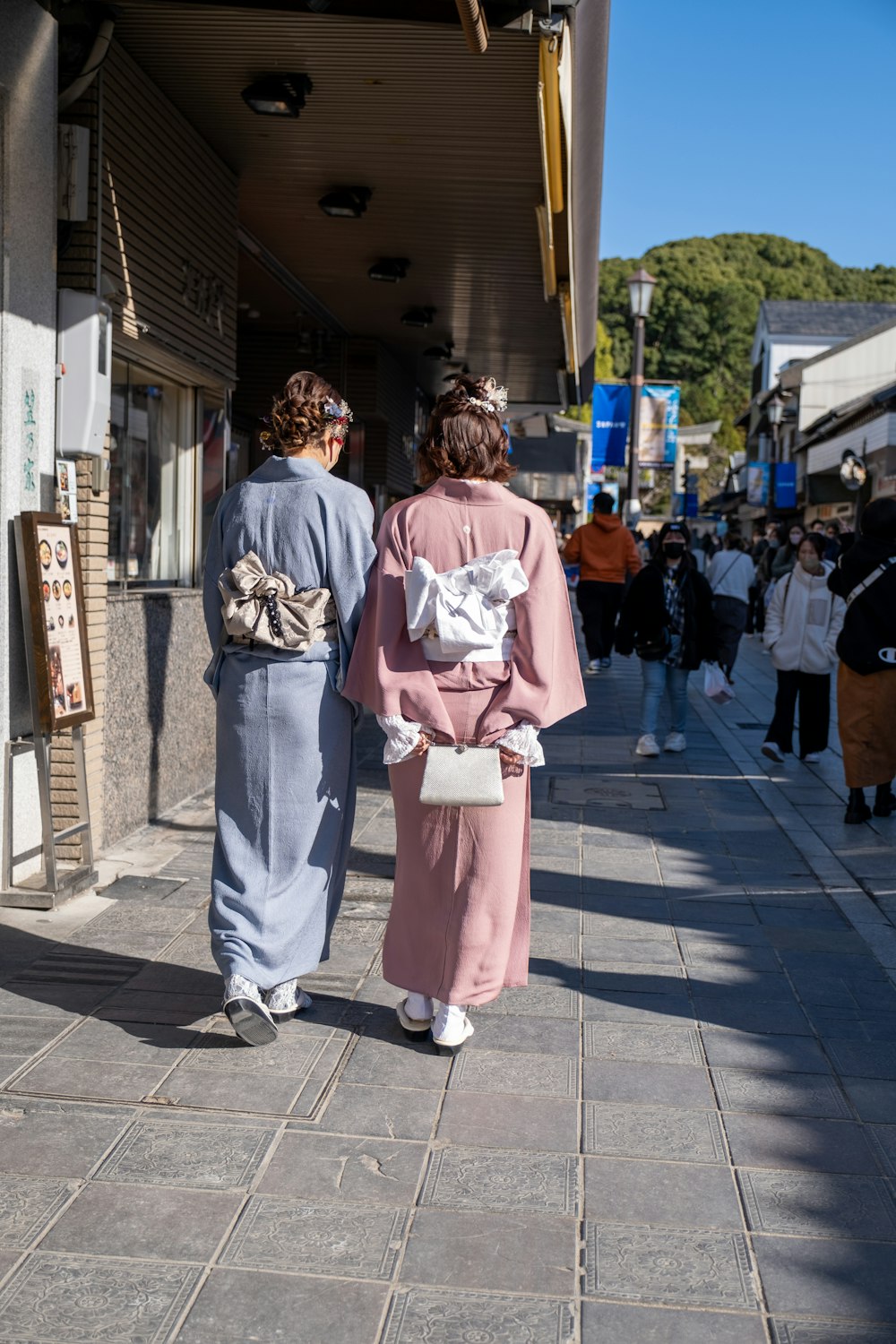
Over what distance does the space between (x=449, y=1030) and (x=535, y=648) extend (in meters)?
1.16

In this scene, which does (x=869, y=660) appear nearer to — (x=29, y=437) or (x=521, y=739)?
(x=521, y=739)

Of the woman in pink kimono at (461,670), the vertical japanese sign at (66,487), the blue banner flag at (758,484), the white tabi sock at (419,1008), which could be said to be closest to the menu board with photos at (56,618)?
the vertical japanese sign at (66,487)

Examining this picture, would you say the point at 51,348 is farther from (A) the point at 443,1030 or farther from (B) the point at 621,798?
(B) the point at 621,798

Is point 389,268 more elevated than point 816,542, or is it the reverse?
point 389,268

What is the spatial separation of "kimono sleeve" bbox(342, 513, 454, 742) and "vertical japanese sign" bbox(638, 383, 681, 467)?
19.9 meters

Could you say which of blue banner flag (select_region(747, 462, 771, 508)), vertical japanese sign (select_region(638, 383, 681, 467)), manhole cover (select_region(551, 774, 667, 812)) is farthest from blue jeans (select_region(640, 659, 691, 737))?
blue banner flag (select_region(747, 462, 771, 508))

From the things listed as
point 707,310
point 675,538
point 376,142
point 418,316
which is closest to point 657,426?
point 418,316

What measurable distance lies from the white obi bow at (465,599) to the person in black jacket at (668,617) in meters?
6.16

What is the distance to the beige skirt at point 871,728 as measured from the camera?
7758 millimetres

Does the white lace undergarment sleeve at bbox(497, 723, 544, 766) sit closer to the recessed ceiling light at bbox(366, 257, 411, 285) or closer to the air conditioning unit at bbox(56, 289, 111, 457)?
the air conditioning unit at bbox(56, 289, 111, 457)

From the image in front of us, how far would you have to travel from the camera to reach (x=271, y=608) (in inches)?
160

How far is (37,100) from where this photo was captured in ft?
18.2

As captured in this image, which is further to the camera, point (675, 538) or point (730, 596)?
point (730, 596)

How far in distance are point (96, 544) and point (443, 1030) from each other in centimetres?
311
